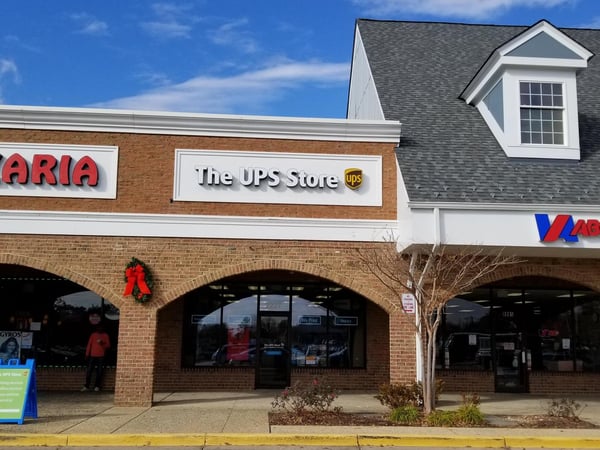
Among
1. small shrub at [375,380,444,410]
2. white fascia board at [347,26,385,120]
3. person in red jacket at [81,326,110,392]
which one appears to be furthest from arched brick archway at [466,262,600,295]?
person in red jacket at [81,326,110,392]

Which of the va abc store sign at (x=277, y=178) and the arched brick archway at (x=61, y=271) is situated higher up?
the va abc store sign at (x=277, y=178)

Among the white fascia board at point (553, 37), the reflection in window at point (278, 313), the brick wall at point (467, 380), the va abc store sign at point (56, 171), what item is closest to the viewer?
the va abc store sign at point (56, 171)

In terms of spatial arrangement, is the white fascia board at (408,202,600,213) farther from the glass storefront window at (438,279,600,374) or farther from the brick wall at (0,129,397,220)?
the glass storefront window at (438,279,600,374)

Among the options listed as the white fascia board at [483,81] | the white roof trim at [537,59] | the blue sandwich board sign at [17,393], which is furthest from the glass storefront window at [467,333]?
the blue sandwich board sign at [17,393]

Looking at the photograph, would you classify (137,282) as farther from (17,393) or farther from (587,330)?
(587,330)

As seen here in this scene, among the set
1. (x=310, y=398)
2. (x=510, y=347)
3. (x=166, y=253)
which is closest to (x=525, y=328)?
(x=510, y=347)

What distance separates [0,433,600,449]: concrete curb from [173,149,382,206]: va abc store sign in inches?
218

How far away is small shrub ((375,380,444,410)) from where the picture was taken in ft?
41.6

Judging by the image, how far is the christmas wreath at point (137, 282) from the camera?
44.8ft

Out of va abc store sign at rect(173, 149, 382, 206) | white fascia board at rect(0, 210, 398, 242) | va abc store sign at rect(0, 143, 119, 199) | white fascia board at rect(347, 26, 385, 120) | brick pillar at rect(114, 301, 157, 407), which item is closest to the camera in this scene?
brick pillar at rect(114, 301, 157, 407)

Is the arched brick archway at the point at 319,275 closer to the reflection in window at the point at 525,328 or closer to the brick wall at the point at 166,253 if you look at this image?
the brick wall at the point at 166,253

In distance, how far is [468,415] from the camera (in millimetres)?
11555

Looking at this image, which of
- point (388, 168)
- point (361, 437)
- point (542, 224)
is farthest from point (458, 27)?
point (361, 437)

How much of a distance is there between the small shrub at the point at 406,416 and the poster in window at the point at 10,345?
1001cm
